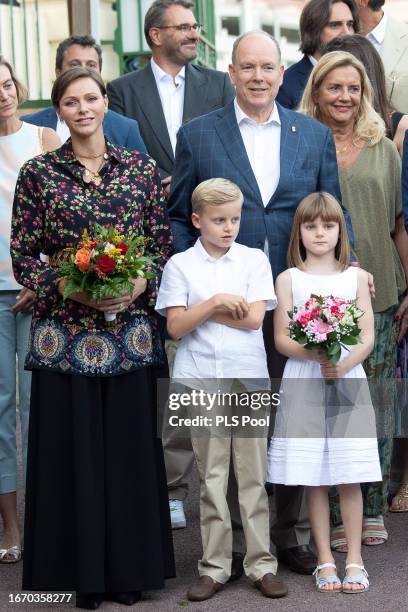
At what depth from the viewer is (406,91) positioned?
8359 millimetres

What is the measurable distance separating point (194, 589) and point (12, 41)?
7.47 metres

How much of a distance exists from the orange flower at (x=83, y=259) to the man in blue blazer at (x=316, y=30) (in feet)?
9.34

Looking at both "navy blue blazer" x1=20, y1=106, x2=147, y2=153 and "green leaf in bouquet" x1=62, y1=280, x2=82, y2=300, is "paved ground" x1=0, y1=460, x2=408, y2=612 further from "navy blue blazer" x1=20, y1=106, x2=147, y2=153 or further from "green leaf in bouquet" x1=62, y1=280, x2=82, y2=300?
"navy blue blazer" x1=20, y1=106, x2=147, y2=153

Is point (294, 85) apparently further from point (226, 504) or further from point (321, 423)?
point (226, 504)

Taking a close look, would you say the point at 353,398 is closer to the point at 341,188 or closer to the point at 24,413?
the point at 341,188

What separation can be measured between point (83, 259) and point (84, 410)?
0.73 m

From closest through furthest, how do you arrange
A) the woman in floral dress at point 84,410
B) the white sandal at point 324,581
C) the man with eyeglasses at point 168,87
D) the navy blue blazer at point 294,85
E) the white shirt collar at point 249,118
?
the woman in floral dress at point 84,410, the white sandal at point 324,581, the white shirt collar at point 249,118, the man with eyeglasses at point 168,87, the navy blue blazer at point 294,85

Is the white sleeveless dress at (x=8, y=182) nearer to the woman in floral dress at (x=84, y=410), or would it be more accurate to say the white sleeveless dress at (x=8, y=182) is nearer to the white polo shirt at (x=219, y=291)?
the woman in floral dress at (x=84, y=410)

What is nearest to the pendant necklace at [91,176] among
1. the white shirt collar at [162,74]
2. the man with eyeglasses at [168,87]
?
the man with eyeglasses at [168,87]

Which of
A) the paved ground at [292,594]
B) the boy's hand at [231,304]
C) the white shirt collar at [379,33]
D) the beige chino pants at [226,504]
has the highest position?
the white shirt collar at [379,33]

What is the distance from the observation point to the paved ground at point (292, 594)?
20.5 ft

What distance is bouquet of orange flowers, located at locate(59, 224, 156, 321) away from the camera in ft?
19.9

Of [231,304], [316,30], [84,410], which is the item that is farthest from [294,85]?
[84,410]

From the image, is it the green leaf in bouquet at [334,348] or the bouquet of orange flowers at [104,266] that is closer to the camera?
the bouquet of orange flowers at [104,266]
